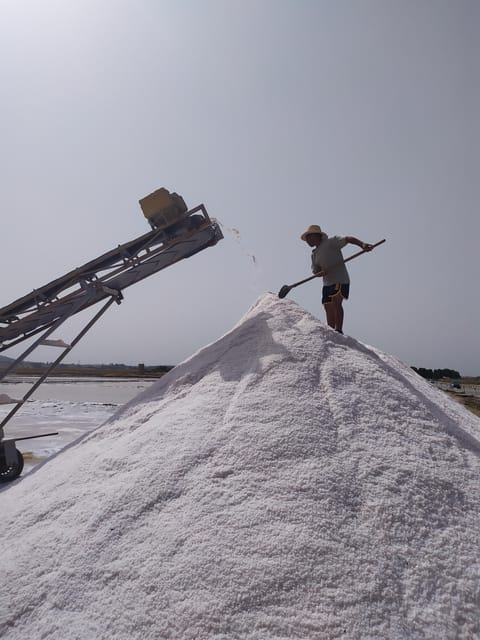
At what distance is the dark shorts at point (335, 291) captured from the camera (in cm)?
421

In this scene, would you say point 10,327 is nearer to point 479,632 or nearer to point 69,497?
point 69,497

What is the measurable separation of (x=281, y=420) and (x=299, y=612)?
1.04 meters

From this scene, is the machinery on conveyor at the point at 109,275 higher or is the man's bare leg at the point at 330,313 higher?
the machinery on conveyor at the point at 109,275

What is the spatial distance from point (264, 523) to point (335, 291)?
291 centimetres

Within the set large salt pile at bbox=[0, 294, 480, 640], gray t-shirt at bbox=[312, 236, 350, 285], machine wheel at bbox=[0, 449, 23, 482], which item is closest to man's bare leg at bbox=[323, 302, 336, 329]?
gray t-shirt at bbox=[312, 236, 350, 285]

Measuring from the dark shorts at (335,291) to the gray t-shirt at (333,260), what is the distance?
44 mm

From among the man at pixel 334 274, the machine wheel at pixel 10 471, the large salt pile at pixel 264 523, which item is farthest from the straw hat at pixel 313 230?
the machine wheel at pixel 10 471

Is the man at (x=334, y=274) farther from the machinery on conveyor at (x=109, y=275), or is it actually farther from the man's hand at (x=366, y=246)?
the machinery on conveyor at (x=109, y=275)

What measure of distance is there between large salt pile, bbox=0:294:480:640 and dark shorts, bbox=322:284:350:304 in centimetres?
147

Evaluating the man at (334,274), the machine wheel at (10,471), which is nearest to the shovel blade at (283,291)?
the man at (334,274)

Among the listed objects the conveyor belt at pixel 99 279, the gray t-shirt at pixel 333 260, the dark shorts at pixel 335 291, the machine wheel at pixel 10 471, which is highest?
the conveyor belt at pixel 99 279

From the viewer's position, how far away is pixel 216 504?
190cm

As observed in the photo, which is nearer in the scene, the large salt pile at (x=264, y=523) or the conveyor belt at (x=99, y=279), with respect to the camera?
the large salt pile at (x=264, y=523)

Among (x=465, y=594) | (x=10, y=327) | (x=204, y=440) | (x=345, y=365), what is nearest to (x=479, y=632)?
(x=465, y=594)
